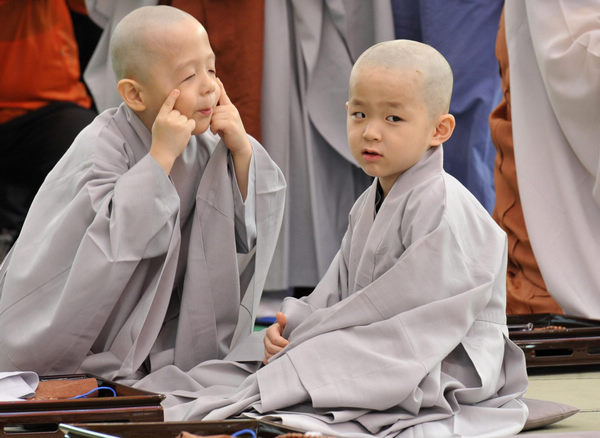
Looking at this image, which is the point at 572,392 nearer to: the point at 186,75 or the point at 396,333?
the point at 396,333

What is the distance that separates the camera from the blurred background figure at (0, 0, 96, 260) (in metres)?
4.44

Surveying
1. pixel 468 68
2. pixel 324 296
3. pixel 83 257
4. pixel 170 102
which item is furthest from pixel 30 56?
pixel 324 296

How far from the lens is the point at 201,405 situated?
2.27 meters

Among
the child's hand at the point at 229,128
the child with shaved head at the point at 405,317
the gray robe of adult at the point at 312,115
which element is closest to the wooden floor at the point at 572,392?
the child with shaved head at the point at 405,317

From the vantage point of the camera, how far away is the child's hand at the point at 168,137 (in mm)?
2553

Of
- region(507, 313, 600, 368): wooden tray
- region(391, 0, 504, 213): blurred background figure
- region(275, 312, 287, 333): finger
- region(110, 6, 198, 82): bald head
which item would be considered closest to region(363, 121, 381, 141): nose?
region(275, 312, 287, 333): finger

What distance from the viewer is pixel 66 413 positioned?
2.11 m

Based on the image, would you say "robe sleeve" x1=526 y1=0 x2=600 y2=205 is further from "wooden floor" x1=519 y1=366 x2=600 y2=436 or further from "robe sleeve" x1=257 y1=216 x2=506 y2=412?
"robe sleeve" x1=257 y1=216 x2=506 y2=412

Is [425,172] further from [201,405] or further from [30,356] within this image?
[30,356]

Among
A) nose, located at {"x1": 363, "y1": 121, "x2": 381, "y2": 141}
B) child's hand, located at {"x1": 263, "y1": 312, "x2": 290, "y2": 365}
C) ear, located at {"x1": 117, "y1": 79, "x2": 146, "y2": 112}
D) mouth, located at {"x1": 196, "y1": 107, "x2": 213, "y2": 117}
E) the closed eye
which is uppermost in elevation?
ear, located at {"x1": 117, "y1": 79, "x2": 146, "y2": 112}

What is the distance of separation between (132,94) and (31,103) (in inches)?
77.8

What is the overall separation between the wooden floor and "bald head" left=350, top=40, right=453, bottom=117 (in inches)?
29.1

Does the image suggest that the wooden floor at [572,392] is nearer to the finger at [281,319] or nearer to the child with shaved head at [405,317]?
the child with shaved head at [405,317]

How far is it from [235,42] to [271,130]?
37 centimetres
